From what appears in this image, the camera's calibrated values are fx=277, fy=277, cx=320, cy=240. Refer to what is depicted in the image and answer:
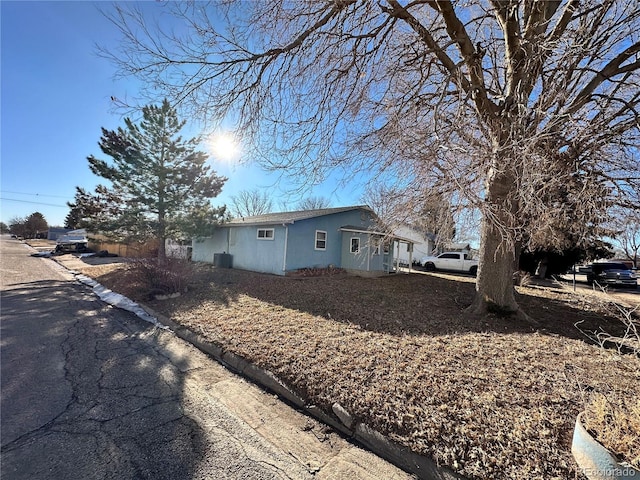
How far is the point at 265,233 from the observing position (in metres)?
13.6

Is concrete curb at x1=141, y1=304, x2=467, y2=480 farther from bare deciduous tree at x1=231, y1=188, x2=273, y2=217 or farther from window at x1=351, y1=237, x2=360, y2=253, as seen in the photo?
bare deciduous tree at x1=231, y1=188, x2=273, y2=217

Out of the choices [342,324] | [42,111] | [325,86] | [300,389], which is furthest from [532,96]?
[42,111]

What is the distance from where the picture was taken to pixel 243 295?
8.19 meters

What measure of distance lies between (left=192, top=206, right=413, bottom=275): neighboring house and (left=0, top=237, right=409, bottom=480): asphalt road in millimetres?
8343

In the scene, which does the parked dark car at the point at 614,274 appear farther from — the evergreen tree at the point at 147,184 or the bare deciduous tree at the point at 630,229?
the evergreen tree at the point at 147,184

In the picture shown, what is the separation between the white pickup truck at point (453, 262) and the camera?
65.4ft

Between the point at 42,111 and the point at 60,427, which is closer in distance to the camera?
the point at 60,427

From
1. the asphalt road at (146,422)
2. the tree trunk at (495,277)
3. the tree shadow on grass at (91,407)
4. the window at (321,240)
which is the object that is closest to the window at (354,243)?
the window at (321,240)

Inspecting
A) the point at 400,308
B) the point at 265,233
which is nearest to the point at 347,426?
the point at 400,308

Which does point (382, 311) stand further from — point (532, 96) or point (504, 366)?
point (532, 96)

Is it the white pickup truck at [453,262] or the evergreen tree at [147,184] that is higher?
the evergreen tree at [147,184]

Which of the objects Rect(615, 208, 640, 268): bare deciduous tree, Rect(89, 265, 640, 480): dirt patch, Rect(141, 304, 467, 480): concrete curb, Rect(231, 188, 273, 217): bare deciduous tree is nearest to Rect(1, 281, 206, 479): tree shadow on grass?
Rect(141, 304, 467, 480): concrete curb

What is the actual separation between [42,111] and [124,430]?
8979mm

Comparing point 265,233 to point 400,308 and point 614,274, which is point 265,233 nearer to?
point 400,308
